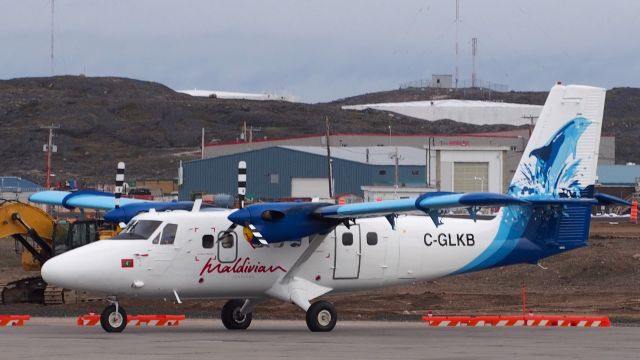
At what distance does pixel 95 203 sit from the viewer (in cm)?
3303

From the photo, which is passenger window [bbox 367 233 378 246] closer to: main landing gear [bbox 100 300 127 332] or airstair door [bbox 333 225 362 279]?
airstair door [bbox 333 225 362 279]

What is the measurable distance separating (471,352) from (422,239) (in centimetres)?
753

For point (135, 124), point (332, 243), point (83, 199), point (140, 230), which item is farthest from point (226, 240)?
point (135, 124)

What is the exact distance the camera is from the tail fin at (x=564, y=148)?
28797 mm

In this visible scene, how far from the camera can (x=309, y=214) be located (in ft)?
90.2

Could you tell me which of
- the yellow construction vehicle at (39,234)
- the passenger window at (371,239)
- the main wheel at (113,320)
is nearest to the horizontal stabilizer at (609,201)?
the passenger window at (371,239)

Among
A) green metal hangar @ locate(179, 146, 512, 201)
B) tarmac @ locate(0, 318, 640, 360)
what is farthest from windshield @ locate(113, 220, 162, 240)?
green metal hangar @ locate(179, 146, 512, 201)

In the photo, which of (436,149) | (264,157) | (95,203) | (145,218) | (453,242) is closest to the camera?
(145,218)


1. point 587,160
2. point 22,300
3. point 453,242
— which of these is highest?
point 587,160

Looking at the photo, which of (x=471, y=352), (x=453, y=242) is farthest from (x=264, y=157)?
(x=471, y=352)

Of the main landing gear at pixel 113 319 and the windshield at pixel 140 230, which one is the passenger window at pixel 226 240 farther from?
the main landing gear at pixel 113 319

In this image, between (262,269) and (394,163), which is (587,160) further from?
(394,163)

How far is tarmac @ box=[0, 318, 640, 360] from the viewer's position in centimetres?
2119

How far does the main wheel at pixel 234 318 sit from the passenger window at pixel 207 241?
2141mm
